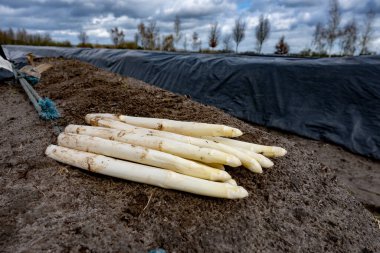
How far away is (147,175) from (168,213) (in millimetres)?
307

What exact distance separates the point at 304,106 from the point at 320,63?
2.79ft

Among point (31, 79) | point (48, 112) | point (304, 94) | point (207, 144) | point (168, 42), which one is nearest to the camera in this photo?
point (207, 144)

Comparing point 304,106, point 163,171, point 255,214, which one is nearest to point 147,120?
point 163,171

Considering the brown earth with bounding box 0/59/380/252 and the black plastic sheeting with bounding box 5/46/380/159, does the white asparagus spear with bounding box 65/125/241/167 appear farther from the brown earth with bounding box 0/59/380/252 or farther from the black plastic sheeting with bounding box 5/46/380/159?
the black plastic sheeting with bounding box 5/46/380/159

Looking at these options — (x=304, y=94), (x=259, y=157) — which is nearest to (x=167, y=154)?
(x=259, y=157)

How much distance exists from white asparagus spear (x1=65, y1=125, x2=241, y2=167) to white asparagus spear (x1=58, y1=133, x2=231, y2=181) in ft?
0.21

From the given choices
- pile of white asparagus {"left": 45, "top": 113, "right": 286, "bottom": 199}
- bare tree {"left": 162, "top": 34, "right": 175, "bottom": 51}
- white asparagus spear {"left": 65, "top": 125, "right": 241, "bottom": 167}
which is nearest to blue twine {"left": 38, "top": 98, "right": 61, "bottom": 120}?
pile of white asparagus {"left": 45, "top": 113, "right": 286, "bottom": 199}

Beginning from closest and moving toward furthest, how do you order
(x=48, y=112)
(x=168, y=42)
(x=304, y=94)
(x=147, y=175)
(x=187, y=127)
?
(x=147, y=175) → (x=187, y=127) → (x=48, y=112) → (x=304, y=94) → (x=168, y=42)

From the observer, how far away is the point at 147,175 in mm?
1861

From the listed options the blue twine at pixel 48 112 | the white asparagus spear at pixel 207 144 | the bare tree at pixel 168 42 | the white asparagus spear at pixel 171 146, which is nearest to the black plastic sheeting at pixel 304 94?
the white asparagus spear at pixel 207 144

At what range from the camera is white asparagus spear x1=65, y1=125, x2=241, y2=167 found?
72.1 inches

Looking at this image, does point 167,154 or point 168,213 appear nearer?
point 168,213

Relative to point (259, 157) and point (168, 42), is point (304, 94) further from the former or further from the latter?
point (168, 42)

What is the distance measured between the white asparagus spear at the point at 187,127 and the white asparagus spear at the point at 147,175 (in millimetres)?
416
